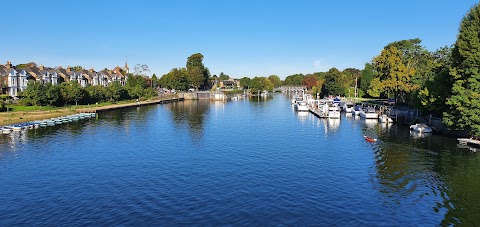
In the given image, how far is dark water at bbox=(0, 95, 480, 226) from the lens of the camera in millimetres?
28719

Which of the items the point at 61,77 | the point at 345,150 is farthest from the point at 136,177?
the point at 61,77

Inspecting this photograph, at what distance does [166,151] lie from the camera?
54.2 m

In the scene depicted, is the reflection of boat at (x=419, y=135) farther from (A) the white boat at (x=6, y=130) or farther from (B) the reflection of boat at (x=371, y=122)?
(A) the white boat at (x=6, y=130)

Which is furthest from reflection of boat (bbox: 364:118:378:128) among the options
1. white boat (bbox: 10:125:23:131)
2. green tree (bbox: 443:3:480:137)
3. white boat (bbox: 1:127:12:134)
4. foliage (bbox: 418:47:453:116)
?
white boat (bbox: 1:127:12:134)

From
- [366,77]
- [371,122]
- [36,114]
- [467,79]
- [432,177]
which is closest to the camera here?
[432,177]

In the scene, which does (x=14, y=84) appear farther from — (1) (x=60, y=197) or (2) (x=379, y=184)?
(2) (x=379, y=184)

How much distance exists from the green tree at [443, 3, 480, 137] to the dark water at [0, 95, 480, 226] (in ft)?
13.8

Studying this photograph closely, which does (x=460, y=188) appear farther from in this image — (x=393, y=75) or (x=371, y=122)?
(x=393, y=75)

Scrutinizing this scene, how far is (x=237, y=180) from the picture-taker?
38.2 metres

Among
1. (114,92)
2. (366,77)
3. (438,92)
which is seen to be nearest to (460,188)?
(438,92)

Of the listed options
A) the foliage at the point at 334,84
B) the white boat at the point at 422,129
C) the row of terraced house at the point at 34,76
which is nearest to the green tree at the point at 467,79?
the white boat at the point at 422,129

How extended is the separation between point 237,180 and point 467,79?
3756cm

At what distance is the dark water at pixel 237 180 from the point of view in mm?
28719

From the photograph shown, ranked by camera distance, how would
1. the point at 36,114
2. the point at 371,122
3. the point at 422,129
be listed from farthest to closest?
the point at 36,114 < the point at 371,122 < the point at 422,129
